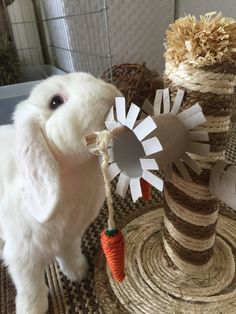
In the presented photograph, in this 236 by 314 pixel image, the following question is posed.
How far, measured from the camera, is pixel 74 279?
2.74 feet

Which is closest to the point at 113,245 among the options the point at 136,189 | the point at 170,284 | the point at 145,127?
the point at 136,189

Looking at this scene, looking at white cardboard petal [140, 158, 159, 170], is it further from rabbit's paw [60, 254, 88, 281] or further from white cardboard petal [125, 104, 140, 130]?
rabbit's paw [60, 254, 88, 281]

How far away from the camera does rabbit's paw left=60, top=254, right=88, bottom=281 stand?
2.72ft

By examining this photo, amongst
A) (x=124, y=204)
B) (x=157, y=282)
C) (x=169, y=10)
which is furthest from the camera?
(x=169, y=10)

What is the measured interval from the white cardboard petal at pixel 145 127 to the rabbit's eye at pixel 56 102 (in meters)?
0.19

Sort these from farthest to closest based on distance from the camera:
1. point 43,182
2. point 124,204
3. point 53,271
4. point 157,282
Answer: point 124,204 < point 53,271 < point 157,282 < point 43,182

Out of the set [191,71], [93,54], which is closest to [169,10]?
[93,54]

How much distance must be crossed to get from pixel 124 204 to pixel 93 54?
820 millimetres

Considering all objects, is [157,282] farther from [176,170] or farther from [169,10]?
[169,10]

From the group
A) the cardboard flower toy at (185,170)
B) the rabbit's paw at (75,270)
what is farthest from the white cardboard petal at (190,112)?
the rabbit's paw at (75,270)

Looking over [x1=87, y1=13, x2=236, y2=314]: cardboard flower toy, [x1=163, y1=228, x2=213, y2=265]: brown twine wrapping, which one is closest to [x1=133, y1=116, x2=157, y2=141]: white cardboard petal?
[x1=87, y1=13, x2=236, y2=314]: cardboard flower toy

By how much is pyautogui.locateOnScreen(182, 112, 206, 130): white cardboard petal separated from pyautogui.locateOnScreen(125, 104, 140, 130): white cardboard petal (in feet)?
0.40

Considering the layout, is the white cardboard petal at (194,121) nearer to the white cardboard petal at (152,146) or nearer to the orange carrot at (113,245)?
the white cardboard petal at (152,146)

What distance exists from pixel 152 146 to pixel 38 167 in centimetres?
22
